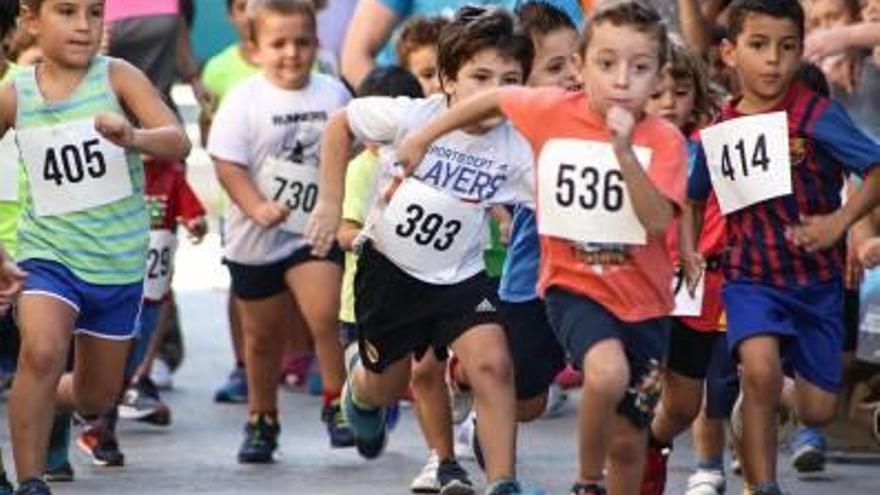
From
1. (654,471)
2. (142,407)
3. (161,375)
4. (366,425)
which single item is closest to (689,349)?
(654,471)

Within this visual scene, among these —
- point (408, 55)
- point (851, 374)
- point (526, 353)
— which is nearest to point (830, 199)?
point (526, 353)

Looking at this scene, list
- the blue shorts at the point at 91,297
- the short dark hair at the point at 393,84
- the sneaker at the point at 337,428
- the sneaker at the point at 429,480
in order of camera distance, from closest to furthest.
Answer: the blue shorts at the point at 91,297, the sneaker at the point at 429,480, the short dark hair at the point at 393,84, the sneaker at the point at 337,428

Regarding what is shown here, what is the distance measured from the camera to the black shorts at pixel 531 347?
36.1ft

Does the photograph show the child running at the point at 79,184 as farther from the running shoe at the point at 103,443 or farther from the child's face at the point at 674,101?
the child's face at the point at 674,101

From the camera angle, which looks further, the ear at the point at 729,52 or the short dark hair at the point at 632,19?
the ear at the point at 729,52

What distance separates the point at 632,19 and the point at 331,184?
1499 mm

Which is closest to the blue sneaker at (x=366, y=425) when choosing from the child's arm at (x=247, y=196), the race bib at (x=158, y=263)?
the child's arm at (x=247, y=196)

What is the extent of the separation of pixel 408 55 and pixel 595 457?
347cm

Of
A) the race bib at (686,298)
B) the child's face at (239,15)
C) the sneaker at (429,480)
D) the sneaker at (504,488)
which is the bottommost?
the sneaker at (429,480)

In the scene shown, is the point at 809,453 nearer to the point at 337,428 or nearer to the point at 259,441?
the point at 337,428

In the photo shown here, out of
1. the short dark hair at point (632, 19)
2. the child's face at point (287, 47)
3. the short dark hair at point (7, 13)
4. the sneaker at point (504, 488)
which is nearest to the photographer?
the short dark hair at point (632, 19)

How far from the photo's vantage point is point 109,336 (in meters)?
10.9

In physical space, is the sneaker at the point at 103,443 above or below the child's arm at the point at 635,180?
below

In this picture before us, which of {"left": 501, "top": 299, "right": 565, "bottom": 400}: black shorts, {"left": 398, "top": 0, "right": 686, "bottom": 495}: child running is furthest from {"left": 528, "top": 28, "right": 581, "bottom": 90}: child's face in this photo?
{"left": 398, "top": 0, "right": 686, "bottom": 495}: child running
